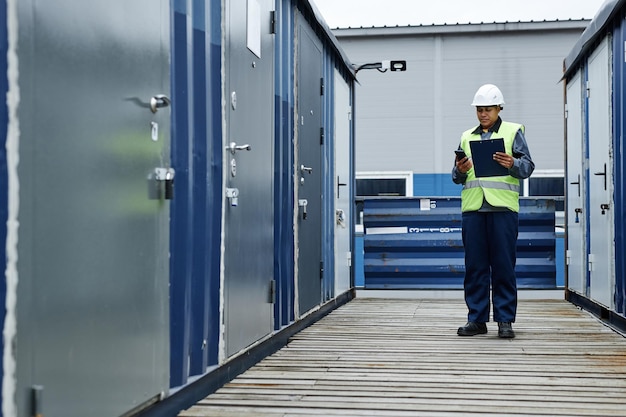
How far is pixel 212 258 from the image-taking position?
3953mm

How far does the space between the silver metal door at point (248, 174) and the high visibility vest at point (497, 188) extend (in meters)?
1.41

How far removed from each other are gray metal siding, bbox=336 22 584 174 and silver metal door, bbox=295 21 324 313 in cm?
561

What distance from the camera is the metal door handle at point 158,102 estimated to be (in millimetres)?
3141

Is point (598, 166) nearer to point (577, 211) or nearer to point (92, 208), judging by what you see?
point (577, 211)

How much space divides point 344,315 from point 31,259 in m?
5.25

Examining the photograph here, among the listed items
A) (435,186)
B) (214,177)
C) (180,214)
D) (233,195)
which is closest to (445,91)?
(435,186)

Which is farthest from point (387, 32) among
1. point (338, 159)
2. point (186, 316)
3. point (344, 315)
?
point (186, 316)

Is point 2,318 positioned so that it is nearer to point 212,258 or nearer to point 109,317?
point 109,317

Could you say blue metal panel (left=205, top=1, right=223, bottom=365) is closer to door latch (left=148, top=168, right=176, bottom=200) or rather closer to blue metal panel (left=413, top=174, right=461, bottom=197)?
door latch (left=148, top=168, right=176, bottom=200)

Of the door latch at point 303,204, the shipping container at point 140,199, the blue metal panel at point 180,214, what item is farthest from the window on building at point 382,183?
the blue metal panel at point 180,214

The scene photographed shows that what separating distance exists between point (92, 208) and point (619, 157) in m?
4.24

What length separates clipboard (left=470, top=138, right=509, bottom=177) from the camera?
5562 mm

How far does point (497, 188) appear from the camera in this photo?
568 cm

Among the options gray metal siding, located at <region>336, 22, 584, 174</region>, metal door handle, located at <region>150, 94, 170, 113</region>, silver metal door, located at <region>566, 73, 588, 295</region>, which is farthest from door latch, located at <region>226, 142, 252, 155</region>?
gray metal siding, located at <region>336, 22, 584, 174</region>
